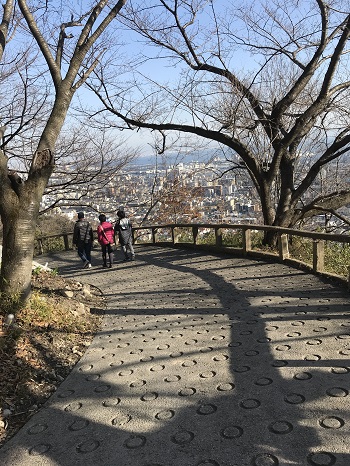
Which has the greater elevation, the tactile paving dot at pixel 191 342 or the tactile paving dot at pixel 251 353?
the tactile paving dot at pixel 251 353

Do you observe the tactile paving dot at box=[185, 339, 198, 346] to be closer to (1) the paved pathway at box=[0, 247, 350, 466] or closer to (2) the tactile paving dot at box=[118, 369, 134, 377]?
(1) the paved pathway at box=[0, 247, 350, 466]

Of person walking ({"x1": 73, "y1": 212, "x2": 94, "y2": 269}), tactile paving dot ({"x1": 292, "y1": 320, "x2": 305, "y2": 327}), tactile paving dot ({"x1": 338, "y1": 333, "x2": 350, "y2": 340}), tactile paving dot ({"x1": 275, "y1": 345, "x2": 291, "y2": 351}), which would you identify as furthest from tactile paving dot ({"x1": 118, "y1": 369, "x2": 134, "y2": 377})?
person walking ({"x1": 73, "y1": 212, "x2": 94, "y2": 269})

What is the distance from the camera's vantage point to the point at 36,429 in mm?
3158

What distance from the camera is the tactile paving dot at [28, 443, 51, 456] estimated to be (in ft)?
9.20

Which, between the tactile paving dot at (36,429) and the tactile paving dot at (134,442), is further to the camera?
the tactile paving dot at (36,429)

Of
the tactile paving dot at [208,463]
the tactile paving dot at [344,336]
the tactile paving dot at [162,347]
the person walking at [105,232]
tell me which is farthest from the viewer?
the person walking at [105,232]

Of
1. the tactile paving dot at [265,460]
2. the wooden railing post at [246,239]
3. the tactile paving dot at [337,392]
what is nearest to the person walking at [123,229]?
the wooden railing post at [246,239]

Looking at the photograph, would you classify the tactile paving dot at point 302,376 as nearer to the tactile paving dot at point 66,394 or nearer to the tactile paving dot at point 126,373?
the tactile paving dot at point 126,373

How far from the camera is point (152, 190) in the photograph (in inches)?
886

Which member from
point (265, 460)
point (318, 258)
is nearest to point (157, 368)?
point (265, 460)

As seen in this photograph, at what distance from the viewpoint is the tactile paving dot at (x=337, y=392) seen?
2.99 m

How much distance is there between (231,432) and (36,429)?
1641mm

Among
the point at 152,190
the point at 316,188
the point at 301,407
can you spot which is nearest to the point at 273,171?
the point at 316,188

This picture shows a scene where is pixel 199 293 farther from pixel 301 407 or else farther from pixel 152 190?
pixel 152 190
